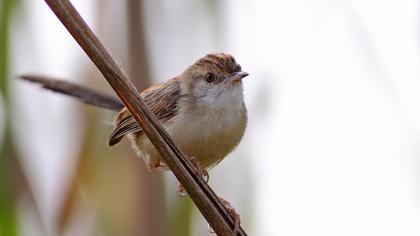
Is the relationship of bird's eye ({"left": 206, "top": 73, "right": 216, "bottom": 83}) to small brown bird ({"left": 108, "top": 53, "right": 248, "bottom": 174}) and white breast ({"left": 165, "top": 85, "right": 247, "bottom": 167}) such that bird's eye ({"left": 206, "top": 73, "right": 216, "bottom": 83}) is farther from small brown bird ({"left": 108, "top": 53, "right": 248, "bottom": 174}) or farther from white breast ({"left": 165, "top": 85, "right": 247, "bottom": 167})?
white breast ({"left": 165, "top": 85, "right": 247, "bottom": 167})

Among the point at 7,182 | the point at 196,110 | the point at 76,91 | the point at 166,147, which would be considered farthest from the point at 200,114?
the point at 166,147

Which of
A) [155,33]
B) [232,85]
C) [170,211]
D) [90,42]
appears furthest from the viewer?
[232,85]

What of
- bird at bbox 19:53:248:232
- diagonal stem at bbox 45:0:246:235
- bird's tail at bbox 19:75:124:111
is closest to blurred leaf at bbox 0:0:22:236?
bird at bbox 19:53:248:232

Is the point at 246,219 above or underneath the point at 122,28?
underneath

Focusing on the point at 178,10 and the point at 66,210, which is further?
the point at 178,10

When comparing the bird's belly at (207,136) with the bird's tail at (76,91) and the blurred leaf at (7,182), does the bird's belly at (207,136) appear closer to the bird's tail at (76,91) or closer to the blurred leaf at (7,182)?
the bird's tail at (76,91)

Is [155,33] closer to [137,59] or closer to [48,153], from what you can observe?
[137,59]

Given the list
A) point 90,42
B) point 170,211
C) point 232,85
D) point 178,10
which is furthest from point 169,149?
point 232,85
